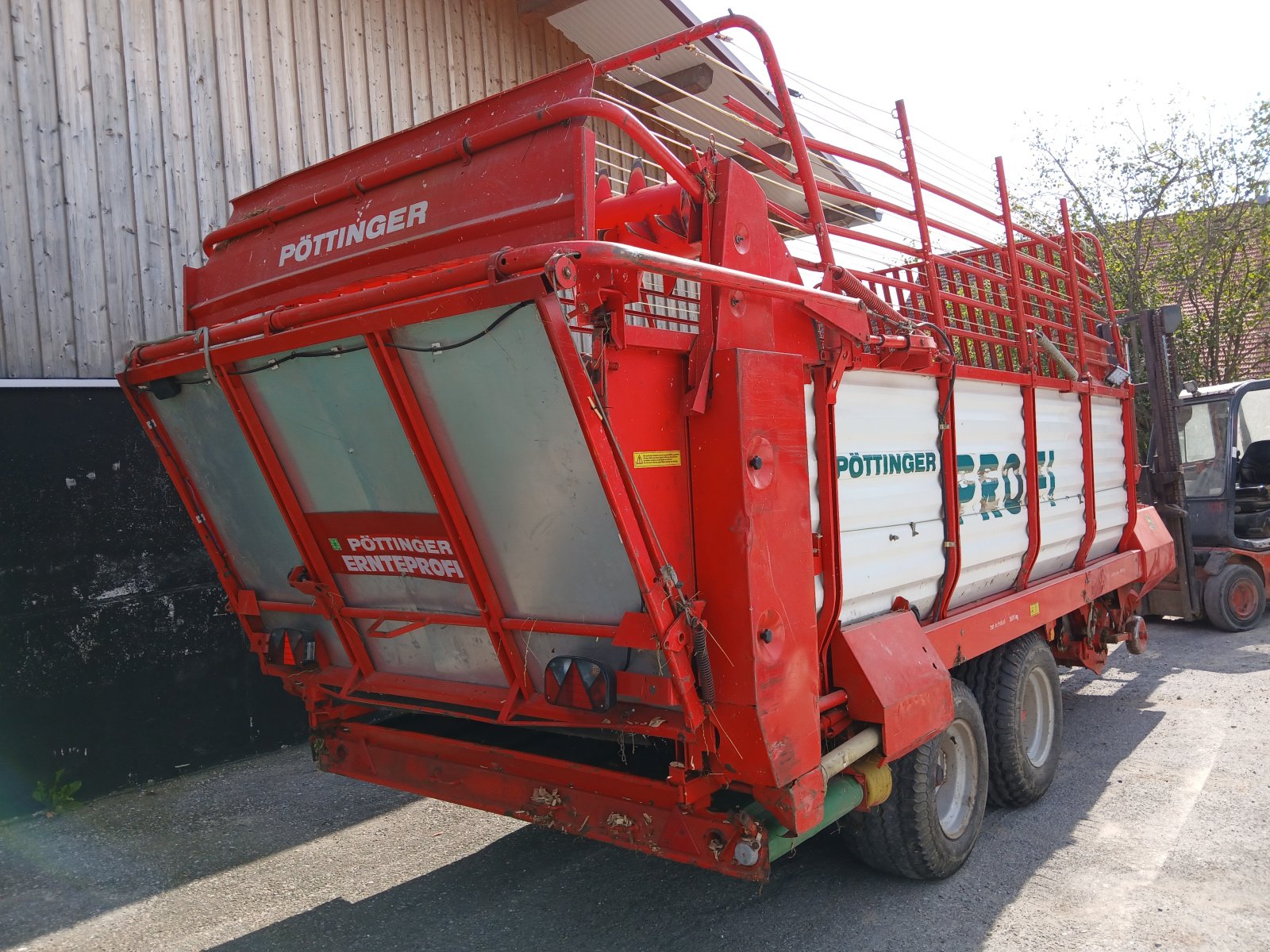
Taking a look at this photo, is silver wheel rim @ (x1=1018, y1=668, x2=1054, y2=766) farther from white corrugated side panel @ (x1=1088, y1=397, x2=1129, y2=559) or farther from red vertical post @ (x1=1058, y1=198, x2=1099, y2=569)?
white corrugated side panel @ (x1=1088, y1=397, x2=1129, y2=559)

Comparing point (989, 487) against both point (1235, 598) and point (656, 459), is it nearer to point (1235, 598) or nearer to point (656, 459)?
point (656, 459)

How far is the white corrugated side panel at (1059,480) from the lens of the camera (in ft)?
17.4

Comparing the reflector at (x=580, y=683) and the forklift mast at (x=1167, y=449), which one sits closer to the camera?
the reflector at (x=580, y=683)

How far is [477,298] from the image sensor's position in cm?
263

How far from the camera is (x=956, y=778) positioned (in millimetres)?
4285

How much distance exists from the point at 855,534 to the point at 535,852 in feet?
7.37

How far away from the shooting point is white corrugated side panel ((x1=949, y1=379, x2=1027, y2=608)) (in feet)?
14.6

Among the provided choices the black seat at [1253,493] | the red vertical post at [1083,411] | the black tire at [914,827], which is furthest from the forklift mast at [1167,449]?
the black tire at [914,827]

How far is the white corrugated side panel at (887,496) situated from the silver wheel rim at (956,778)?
0.61 metres

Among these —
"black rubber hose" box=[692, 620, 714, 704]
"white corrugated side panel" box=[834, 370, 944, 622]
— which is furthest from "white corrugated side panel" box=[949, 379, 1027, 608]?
"black rubber hose" box=[692, 620, 714, 704]

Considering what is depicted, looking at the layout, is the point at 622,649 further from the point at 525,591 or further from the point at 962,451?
the point at 962,451

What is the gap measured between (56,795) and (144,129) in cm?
389

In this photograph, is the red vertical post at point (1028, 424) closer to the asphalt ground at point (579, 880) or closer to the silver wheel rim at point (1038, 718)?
the silver wheel rim at point (1038, 718)

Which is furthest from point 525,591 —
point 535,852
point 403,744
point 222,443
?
point 535,852
